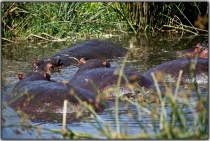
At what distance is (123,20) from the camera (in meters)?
13.3

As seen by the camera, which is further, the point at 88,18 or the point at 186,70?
the point at 88,18

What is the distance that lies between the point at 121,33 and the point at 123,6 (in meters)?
0.66

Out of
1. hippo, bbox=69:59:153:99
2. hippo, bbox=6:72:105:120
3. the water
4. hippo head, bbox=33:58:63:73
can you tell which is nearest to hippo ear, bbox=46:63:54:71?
the water

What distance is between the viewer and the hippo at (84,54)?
9.63 m

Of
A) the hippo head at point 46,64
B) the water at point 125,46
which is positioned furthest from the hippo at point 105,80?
the hippo head at point 46,64

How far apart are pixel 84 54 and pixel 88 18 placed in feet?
10.7

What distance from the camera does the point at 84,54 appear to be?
1025 cm

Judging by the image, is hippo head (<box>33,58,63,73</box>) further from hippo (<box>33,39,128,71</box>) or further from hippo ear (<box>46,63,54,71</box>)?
hippo ear (<box>46,63,54,71</box>)

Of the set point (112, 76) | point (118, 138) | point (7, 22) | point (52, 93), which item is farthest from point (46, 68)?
point (118, 138)

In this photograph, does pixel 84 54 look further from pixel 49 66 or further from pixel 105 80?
pixel 105 80

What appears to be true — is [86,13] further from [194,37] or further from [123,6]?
[194,37]

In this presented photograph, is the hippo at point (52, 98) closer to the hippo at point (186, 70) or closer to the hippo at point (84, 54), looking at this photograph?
the hippo at point (186, 70)

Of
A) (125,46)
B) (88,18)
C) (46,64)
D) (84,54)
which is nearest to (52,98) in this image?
(46,64)

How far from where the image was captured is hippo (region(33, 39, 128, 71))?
963 centimetres
